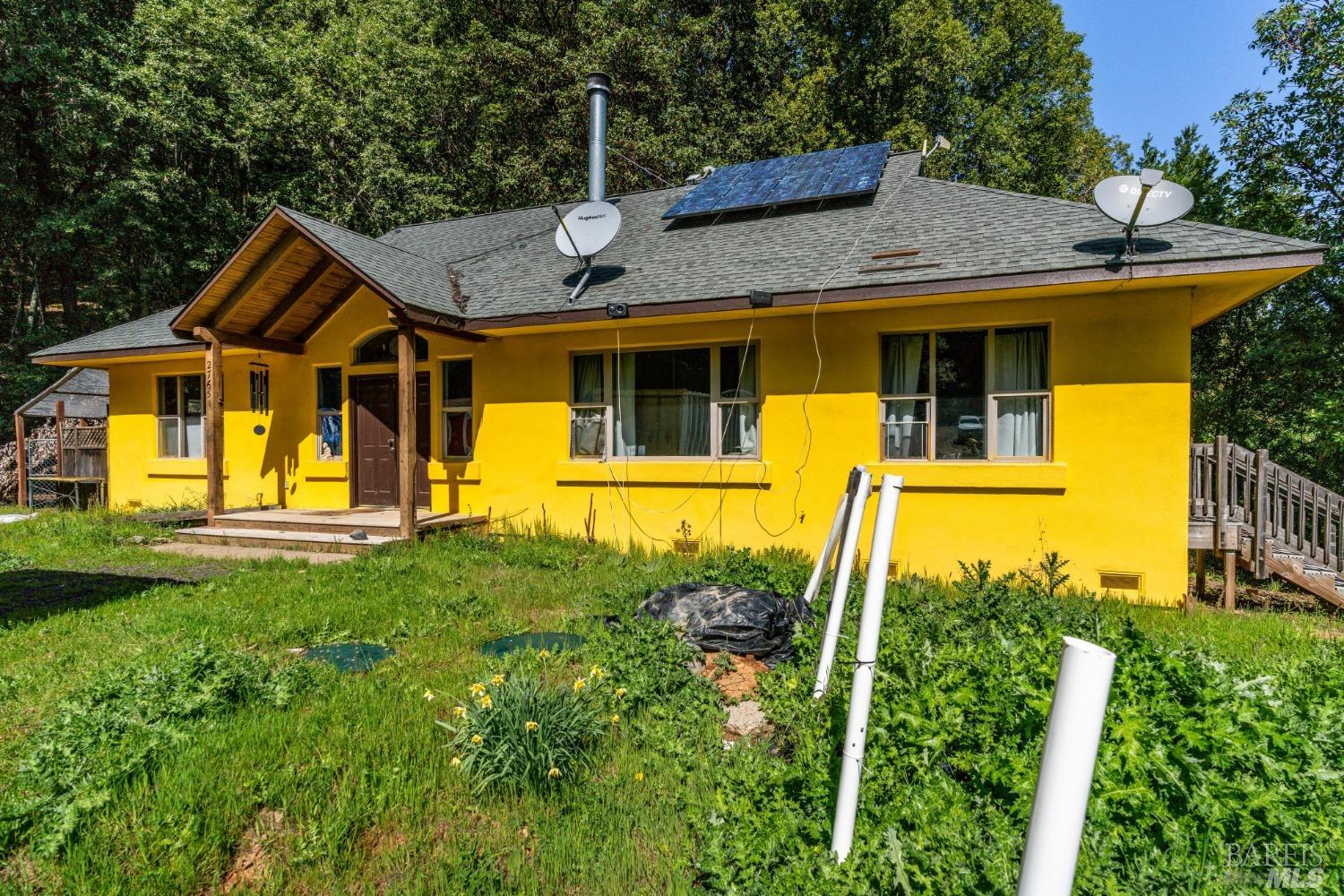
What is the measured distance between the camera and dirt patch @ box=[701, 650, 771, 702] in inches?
166

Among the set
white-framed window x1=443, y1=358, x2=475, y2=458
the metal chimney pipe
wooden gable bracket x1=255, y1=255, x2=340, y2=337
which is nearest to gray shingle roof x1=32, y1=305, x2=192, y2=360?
wooden gable bracket x1=255, y1=255, x2=340, y2=337

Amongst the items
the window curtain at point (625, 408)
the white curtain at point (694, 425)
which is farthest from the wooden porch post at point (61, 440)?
the white curtain at point (694, 425)

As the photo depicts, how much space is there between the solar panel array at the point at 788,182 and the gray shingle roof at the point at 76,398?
575 inches

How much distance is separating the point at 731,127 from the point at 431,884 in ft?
69.3

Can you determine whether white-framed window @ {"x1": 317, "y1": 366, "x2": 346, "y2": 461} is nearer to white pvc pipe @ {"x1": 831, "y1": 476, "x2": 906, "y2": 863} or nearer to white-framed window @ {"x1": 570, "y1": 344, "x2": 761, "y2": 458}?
white-framed window @ {"x1": 570, "y1": 344, "x2": 761, "y2": 458}

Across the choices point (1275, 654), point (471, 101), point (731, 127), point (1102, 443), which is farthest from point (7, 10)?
point (1275, 654)

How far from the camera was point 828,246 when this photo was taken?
867 cm

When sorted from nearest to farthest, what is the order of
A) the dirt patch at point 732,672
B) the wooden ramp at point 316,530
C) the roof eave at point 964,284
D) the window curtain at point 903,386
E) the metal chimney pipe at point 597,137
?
the dirt patch at point 732,672, the roof eave at point 964,284, the window curtain at point 903,386, the wooden ramp at point 316,530, the metal chimney pipe at point 597,137

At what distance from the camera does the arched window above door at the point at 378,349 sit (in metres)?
10.7

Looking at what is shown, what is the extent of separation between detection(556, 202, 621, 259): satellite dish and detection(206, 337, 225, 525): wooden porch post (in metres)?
5.73

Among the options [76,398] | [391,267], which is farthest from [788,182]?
[76,398]

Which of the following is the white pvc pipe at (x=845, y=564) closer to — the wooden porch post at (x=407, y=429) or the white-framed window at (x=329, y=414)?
the wooden porch post at (x=407, y=429)

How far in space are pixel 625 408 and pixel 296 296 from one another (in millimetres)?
5841

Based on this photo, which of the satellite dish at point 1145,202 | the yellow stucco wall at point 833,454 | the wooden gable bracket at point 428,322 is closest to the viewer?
the satellite dish at point 1145,202
